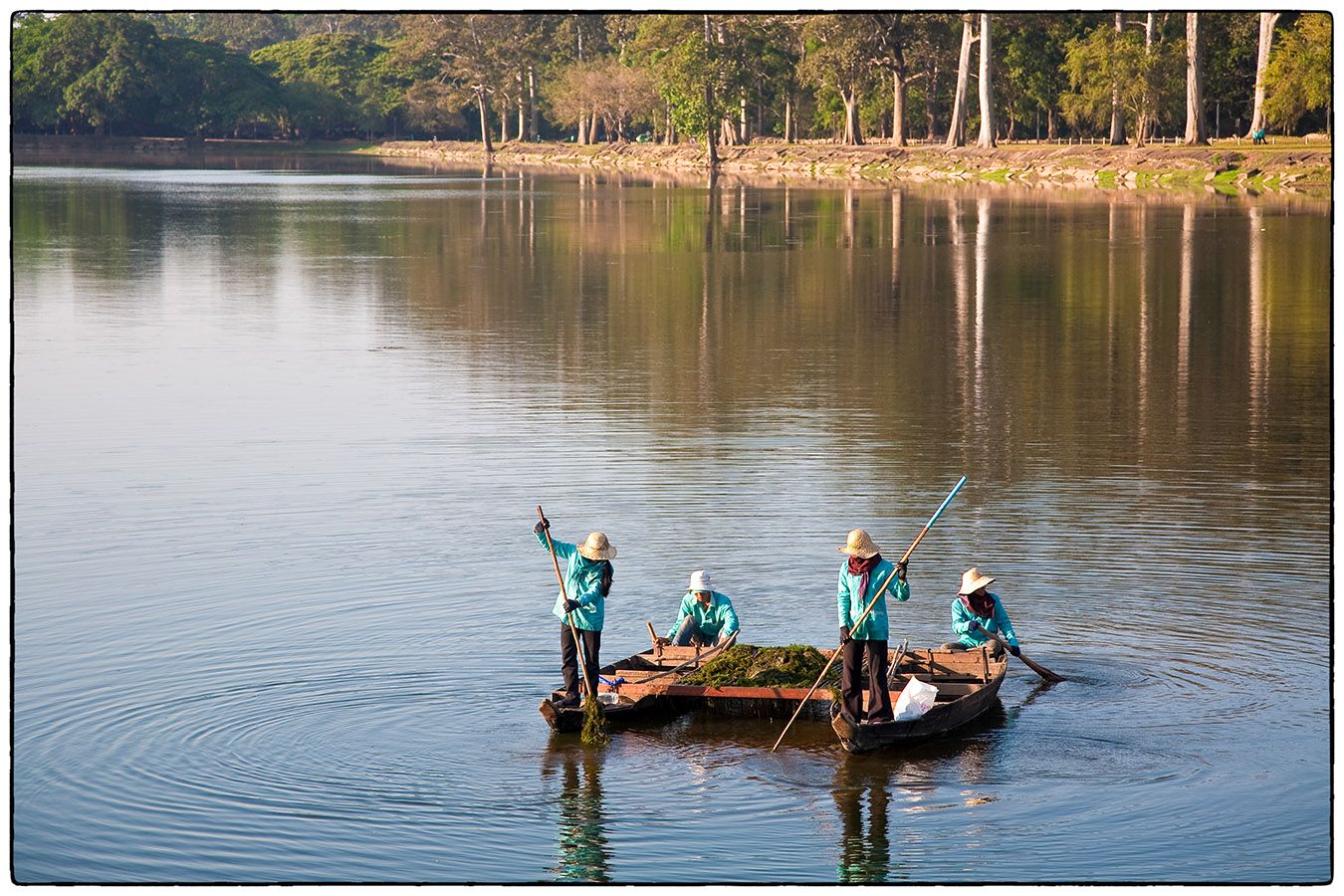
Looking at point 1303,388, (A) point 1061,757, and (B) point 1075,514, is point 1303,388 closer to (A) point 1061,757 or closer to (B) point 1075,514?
(B) point 1075,514

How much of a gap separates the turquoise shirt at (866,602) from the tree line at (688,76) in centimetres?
5088

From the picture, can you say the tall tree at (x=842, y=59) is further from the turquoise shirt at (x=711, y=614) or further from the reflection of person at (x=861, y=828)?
the reflection of person at (x=861, y=828)

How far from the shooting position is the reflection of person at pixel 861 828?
9.95 m

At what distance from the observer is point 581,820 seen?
10.6m

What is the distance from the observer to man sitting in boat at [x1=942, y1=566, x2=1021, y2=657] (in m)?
13.0

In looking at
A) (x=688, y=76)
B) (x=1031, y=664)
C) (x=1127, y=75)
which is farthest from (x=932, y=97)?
(x=1031, y=664)

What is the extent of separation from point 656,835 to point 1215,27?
245 feet

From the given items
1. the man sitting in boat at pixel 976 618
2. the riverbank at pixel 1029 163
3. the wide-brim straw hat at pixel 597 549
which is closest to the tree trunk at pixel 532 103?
the riverbank at pixel 1029 163

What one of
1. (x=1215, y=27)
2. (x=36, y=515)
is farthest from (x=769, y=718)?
(x=1215, y=27)

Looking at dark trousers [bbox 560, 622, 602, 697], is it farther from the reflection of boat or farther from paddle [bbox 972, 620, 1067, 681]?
paddle [bbox 972, 620, 1067, 681]

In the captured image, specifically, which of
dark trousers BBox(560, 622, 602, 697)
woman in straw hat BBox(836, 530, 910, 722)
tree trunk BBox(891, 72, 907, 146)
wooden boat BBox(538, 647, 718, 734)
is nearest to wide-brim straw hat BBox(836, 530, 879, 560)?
woman in straw hat BBox(836, 530, 910, 722)

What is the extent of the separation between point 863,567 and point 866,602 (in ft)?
0.76

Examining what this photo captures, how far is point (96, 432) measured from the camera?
76.5 ft

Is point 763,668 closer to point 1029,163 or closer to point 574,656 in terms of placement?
point 574,656
